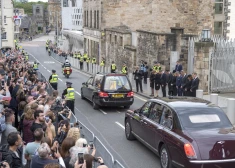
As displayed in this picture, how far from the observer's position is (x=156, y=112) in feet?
36.0

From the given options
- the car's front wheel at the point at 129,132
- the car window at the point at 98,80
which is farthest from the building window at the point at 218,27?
the car's front wheel at the point at 129,132

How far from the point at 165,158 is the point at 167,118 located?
3.32ft

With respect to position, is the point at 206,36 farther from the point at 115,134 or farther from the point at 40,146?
the point at 40,146

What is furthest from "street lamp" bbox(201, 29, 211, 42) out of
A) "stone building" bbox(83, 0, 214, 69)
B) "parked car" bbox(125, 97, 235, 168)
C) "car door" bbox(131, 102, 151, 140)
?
"parked car" bbox(125, 97, 235, 168)

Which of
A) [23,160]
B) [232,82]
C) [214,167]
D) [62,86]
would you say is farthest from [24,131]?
[62,86]

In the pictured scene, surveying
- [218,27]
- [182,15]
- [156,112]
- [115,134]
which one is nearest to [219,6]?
[218,27]

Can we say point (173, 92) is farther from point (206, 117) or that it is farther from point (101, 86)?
point (206, 117)

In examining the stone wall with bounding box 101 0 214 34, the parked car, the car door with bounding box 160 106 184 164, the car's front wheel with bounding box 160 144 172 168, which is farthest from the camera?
the stone wall with bounding box 101 0 214 34

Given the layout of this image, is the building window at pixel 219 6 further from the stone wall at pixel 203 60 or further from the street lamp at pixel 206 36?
the stone wall at pixel 203 60

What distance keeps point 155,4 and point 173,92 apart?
15.8 meters

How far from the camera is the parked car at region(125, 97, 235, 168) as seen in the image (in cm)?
867

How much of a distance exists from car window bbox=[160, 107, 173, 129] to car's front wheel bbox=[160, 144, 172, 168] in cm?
52

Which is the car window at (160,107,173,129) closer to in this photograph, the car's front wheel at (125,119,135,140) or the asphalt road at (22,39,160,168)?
the asphalt road at (22,39,160,168)

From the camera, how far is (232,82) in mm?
23359
